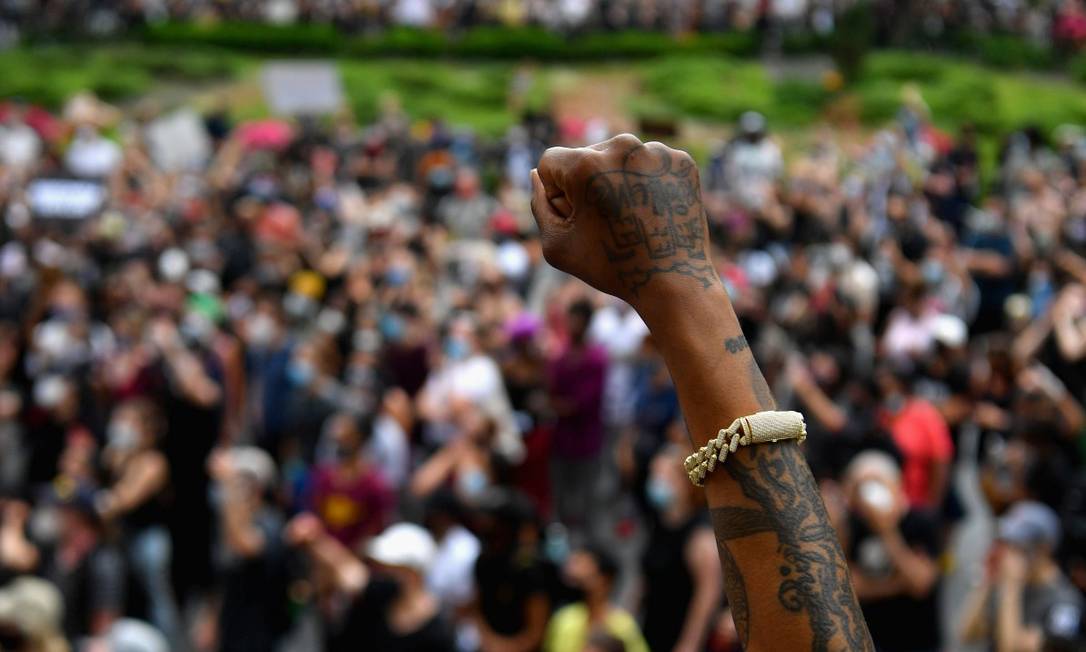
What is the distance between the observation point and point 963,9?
81.9ft

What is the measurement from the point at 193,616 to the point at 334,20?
18758 mm

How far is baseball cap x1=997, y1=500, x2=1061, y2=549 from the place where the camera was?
5.39 meters

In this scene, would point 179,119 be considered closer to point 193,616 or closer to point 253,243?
point 253,243

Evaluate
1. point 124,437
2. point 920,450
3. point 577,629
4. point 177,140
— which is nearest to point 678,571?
point 577,629

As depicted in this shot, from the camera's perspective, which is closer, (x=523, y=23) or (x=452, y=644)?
(x=452, y=644)

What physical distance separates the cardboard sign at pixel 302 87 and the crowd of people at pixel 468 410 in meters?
8.54

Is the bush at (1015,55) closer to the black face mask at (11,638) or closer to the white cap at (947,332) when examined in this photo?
the white cap at (947,332)

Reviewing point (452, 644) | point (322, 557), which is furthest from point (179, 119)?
point (452, 644)

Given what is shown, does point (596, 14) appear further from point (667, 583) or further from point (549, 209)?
point (549, 209)

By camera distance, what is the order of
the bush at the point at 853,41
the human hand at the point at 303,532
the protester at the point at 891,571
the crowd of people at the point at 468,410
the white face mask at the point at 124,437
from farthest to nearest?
the bush at the point at 853,41
the white face mask at the point at 124,437
the human hand at the point at 303,532
the crowd of people at the point at 468,410
the protester at the point at 891,571

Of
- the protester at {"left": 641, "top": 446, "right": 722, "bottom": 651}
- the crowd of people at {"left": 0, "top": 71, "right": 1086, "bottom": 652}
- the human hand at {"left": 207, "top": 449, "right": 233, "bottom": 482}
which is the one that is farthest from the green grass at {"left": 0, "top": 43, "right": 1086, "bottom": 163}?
the protester at {"left": 641, "top": 446, "right": 722, "bottom": 651}

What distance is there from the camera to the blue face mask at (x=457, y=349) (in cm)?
812

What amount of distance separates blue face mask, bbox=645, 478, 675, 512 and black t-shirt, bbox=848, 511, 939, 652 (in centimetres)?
87

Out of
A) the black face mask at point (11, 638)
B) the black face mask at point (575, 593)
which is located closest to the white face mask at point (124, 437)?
the black face mask at point (11, 638)
